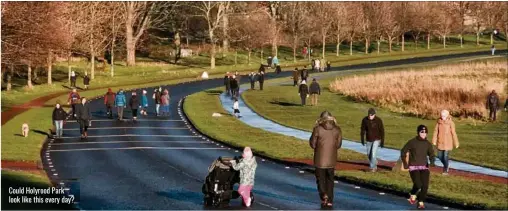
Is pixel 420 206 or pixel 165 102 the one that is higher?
pixel 420 206

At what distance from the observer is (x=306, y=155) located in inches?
1219

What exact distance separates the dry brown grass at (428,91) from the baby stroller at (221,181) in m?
32.7

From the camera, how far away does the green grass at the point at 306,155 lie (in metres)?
21.4

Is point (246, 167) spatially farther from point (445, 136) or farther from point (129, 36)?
point (129, 36)

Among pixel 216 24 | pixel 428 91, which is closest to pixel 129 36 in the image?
pixel 216 24

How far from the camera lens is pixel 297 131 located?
1619 inches

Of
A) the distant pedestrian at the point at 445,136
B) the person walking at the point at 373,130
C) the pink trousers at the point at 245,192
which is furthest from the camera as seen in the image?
the person walking at the point at 373,130

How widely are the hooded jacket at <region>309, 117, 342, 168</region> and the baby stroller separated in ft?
7.60

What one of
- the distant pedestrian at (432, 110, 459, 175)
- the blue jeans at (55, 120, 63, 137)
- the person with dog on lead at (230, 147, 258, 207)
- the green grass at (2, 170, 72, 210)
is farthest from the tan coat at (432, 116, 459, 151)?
the blue jeans at (55, 120, 63, 137)

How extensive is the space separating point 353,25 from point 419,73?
36569mm

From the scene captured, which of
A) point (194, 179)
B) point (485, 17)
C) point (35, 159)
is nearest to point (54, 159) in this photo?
point (35, 159)

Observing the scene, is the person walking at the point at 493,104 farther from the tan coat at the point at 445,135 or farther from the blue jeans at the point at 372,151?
the tan coat at the point at 445,135

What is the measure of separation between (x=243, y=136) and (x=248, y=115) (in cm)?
1153

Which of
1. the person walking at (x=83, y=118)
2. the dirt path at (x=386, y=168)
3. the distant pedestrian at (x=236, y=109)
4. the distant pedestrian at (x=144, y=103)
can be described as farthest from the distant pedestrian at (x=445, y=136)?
the distant pedestrian at (x=144, y=103)
